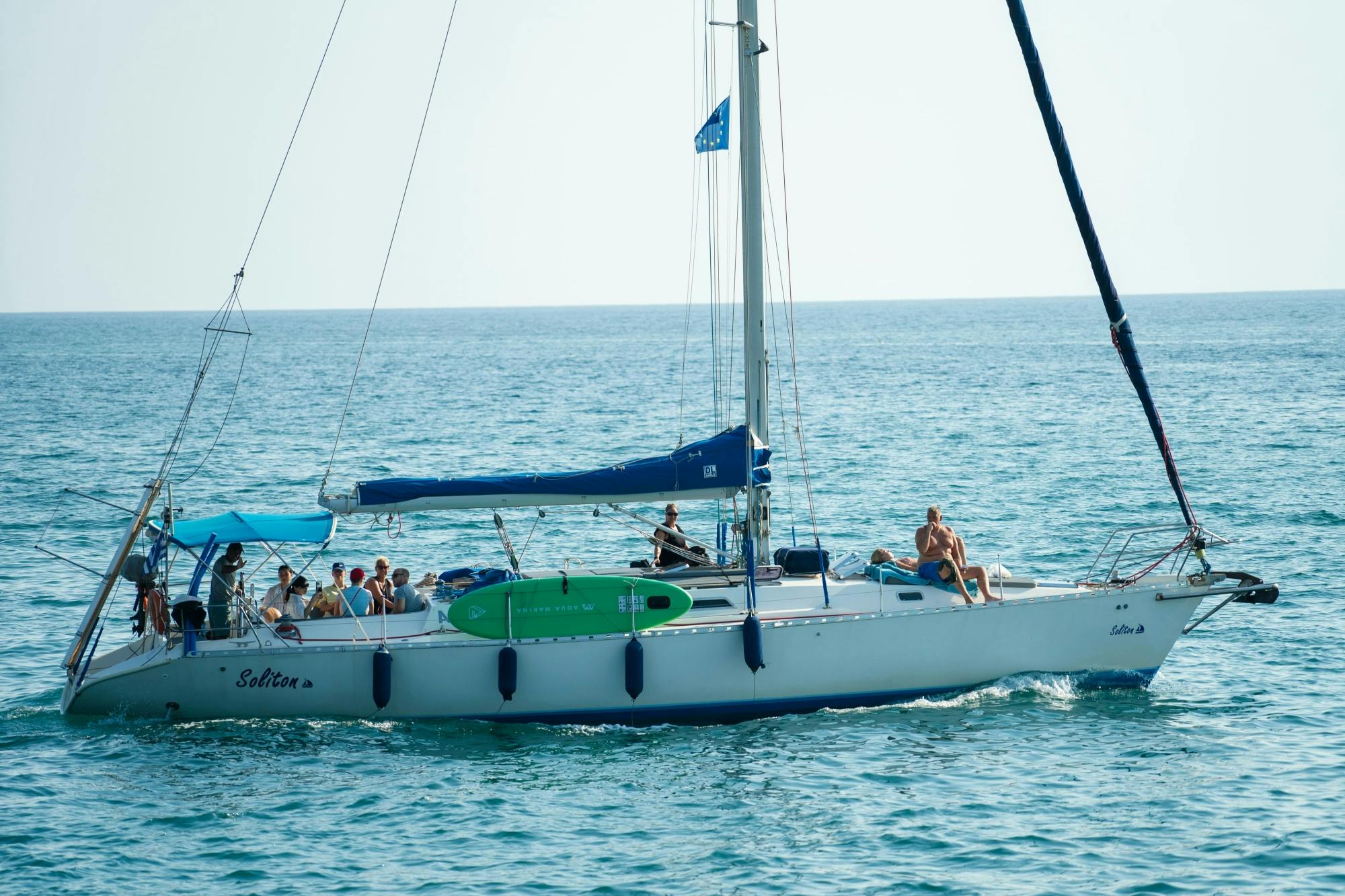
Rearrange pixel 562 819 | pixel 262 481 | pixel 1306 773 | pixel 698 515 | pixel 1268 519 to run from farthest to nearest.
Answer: pixel 262 481, pixel 698 515, pixel 1268 519, pixel 1306 773, pixel 562 819

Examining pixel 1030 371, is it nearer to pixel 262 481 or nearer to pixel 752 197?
pixel 262 481

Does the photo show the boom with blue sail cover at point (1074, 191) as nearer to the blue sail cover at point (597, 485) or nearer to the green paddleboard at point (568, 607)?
the blue sail cover at point (597, 485)

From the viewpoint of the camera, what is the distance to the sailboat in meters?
18.6

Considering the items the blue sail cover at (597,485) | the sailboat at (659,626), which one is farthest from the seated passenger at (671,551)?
the blue sail cover at (597,485)

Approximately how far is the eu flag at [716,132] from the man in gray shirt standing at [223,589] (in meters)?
8.38

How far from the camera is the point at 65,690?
19188 millimetres

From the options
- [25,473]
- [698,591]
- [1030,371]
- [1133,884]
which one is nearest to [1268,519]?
[698,591]

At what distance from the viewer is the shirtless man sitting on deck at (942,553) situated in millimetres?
19375

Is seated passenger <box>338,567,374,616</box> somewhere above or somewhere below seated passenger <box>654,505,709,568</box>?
below

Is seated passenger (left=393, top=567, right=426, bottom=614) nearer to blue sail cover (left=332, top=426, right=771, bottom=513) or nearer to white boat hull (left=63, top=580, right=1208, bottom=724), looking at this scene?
white boat hull (left=63, top=580, right=1208, bottom=724)

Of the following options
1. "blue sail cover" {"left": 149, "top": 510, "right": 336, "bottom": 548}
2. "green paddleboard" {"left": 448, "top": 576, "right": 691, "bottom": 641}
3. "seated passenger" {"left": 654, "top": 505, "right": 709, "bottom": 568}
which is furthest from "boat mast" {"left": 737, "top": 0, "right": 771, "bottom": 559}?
"blue sail cover" {"left": 149, "top": 510, "right": 336, "bottom": 548}

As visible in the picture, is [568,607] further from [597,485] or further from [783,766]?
[783,766]

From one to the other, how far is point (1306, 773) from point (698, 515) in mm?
22511

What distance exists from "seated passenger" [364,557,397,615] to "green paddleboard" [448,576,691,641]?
1489mm
